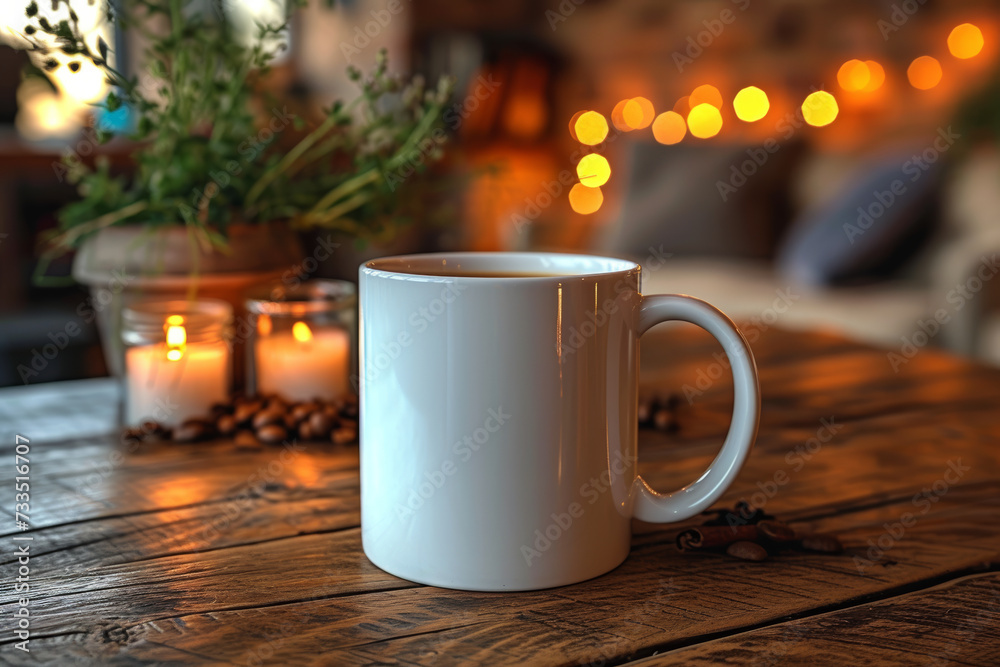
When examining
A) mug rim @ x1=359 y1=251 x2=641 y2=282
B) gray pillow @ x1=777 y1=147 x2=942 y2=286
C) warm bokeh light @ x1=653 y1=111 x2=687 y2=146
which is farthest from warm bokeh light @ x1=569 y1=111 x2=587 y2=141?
mug rim @ x1=359 y1=251 x2=641 y2=282

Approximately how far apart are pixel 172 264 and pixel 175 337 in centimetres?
7

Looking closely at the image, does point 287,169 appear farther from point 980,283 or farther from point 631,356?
point 980,283

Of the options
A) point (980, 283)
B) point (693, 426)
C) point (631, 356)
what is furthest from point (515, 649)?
point (980, 283)

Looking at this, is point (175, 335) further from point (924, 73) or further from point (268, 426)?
point (924, 73)

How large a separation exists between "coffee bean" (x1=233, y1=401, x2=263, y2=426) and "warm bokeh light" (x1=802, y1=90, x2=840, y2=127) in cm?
293

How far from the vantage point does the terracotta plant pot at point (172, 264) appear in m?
0.82

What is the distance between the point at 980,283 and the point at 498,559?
1900 mm

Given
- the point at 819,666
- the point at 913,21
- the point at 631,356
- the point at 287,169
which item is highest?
the point at 913,21

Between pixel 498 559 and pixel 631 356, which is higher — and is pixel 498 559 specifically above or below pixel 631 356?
below

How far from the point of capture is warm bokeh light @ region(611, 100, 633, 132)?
3930 millimetres

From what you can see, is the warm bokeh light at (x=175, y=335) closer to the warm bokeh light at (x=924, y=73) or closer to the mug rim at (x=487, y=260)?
the mug rim at (x=487, y=260)

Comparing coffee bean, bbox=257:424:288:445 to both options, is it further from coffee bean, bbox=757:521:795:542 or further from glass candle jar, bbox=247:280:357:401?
coffee bean, bbox=757:521:795:542

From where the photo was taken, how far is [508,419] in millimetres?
467

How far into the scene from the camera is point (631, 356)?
20.0 inches
